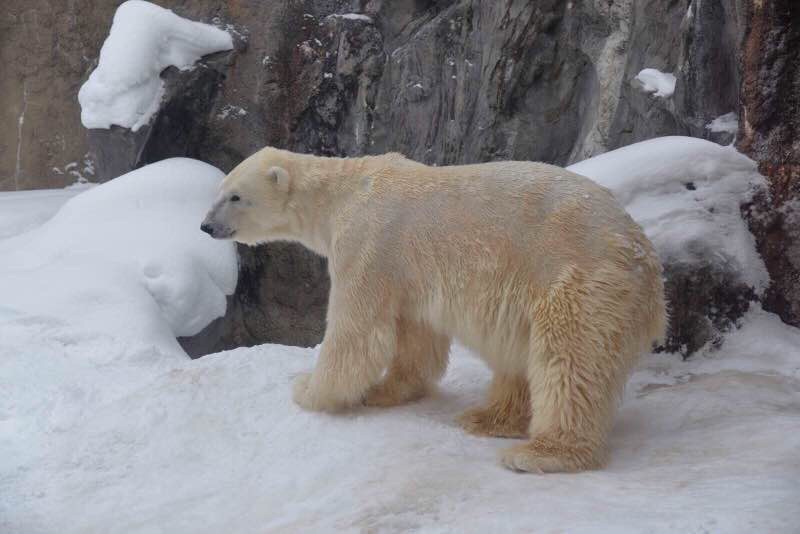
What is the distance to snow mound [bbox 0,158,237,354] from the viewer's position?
5730 millimetres

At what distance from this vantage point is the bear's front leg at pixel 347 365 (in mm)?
3953

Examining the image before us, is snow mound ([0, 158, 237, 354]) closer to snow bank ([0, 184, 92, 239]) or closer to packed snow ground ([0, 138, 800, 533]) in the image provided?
packed snow ground ([0, 138, 800, 533])

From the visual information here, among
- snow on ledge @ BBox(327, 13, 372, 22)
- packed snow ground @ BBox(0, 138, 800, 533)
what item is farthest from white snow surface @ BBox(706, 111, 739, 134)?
snow on ledge @ BBox(327, 13, 372, 22)

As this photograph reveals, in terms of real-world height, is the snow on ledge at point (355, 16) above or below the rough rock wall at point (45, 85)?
above

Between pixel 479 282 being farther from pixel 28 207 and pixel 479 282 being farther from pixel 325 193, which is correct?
pixel 28 207

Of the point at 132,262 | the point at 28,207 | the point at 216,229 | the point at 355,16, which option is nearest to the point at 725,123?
the point at 216,229

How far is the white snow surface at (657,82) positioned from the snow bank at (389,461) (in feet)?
8.34

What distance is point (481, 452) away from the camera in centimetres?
359

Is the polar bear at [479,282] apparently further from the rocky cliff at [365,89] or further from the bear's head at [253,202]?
the rocky cliff at [365,89]

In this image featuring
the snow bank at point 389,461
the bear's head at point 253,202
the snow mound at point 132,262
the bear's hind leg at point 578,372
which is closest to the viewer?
the snow bank at point 389,461

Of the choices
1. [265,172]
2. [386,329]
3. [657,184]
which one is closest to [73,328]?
[265,172]

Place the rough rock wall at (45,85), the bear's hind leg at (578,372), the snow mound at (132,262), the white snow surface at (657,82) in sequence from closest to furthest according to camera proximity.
A: the bear's hind leg at (578,372) < the snow mound at (132,262) < the white snow surface at (657,82) < the rough rock wall at (45,85)

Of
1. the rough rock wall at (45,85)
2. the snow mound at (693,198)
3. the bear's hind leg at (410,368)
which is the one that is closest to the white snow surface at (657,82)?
the snow mound at (693,198)

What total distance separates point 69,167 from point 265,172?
755 cm
